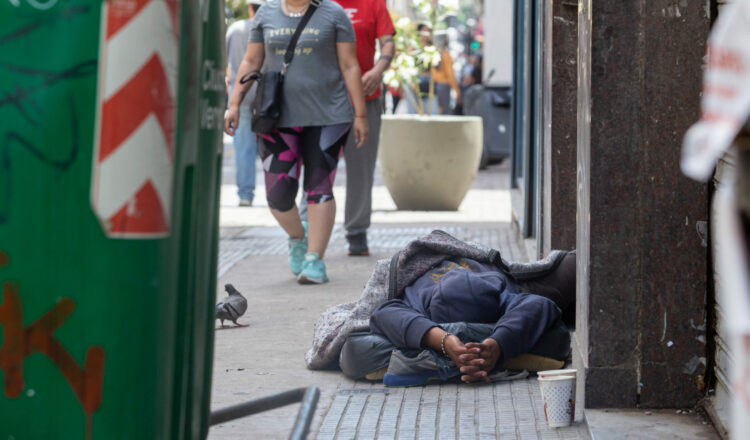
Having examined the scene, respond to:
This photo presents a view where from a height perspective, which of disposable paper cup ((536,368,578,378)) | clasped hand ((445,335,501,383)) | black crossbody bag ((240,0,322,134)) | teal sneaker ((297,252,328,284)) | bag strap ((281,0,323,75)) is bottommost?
teal sneaker ((297,252,328,284))

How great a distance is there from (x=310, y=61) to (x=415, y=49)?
4.49 metres

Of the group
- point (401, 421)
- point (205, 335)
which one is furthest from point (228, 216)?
point (205, 335)

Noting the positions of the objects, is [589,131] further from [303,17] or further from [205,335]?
[303,17]

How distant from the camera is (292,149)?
666 centimetres

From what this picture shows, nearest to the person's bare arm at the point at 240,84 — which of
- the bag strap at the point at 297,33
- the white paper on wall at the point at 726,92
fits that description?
the bag strap at the point at 297,33

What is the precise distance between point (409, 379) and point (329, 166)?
253cm

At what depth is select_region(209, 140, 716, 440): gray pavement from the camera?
376cm

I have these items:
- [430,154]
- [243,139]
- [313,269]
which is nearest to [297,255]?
[313,269]

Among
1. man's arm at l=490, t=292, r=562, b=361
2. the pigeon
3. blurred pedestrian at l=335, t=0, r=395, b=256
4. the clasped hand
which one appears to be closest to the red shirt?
A: blurred pedestrian at l=335, t=0, r=395, b=256

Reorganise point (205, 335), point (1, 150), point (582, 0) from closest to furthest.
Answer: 1. point (1, 150)
2. point (205, 335)
3. point (582, 0)

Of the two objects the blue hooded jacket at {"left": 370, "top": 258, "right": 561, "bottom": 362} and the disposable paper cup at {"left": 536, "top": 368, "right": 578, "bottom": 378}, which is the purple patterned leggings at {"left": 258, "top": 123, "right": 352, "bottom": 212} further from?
the disposable paper cup at {"left": 536, "top": 368, "right": 578, "bottom": 378}

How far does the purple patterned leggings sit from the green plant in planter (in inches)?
157

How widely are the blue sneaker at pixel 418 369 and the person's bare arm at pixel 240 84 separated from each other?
256cm

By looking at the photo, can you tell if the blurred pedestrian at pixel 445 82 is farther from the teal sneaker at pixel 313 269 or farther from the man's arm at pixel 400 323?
the man's arm at pixel 400 323
